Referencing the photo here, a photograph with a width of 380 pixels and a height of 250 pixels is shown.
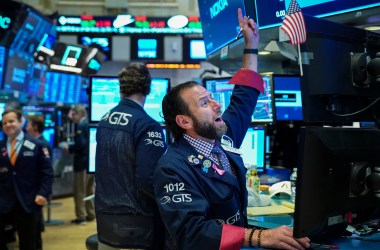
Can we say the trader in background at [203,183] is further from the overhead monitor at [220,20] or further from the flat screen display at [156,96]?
the flat screen display at [156,96]

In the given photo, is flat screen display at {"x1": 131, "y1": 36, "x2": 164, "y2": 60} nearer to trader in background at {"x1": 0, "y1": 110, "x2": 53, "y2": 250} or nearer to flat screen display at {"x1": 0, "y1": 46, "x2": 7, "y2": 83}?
flat screen display at {"x1": 0, "y1": 46, "x2": 7, "y2": 83}

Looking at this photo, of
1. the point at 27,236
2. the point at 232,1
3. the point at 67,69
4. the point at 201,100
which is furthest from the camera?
the point at 67,69

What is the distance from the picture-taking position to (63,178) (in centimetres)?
905

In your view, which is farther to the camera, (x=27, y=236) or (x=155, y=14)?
(x=155, y=14)

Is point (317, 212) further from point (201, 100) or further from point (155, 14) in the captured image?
point (155, 14)

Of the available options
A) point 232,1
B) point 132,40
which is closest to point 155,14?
point 132,40

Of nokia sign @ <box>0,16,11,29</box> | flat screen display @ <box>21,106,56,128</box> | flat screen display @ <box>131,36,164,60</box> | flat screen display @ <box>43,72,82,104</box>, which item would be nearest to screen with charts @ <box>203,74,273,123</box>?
nokia sign @ <box>0,16,11,29</box>

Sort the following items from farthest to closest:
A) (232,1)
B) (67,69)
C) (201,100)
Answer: (67,69), (232,1), (201,100)

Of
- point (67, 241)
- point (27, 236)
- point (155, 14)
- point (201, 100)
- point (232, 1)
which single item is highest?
point (155, 14)

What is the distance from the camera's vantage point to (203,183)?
1612 mm

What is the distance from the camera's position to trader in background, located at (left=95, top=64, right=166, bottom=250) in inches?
101

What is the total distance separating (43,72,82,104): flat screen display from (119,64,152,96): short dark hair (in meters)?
6.10

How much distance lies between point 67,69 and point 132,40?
360 centimetres

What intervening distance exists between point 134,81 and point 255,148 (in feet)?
3.21
